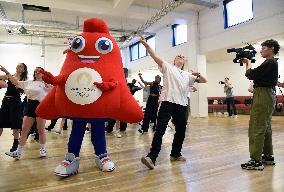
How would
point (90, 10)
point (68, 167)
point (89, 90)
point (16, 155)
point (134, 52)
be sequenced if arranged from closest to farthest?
point (89, 90) → point (68, 167) → point (16, 155) → point (90, 10) → point (134, 52)

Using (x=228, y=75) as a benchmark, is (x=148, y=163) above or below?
below

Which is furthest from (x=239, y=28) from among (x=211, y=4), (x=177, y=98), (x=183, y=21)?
(x=177, y=98)

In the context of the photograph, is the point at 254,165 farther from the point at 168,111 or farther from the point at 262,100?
the point at 168,111

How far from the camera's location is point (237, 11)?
31.5 ft

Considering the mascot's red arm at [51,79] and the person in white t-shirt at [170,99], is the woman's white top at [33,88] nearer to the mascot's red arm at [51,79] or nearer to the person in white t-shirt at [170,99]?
the mascot's red arm at [51,79]

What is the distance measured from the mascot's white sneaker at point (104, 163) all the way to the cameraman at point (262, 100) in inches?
54.6

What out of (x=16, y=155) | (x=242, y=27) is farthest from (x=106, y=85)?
(x=242, y=27)

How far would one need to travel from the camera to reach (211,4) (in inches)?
389

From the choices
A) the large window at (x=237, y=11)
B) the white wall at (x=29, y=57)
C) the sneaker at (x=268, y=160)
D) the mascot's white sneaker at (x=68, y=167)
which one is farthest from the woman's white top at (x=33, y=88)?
the white wall at (x=29, y=57)

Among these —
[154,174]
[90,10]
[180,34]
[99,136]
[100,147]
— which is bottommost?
[154,174]

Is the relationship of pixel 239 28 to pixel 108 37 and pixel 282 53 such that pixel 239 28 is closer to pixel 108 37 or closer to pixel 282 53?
pixel 282 53

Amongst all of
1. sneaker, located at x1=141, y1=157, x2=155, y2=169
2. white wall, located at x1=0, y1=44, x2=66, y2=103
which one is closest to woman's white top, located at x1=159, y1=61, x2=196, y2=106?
sneaker, located at x1=141, y1=157, x2=155, y2=169

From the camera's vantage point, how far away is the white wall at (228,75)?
1303cm

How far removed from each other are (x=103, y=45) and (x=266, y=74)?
5.44 ft
